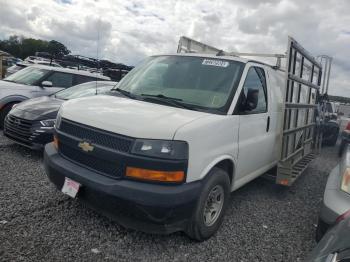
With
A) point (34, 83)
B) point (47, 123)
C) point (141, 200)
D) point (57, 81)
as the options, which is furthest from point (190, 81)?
point (57, 81)

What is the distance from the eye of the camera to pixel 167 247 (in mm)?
3256

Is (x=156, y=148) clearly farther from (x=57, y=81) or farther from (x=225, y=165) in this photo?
(x=57, y=81)

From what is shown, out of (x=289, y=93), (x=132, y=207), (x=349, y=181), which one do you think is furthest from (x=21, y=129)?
(x=349, y=181)

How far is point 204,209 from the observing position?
3.24 metres

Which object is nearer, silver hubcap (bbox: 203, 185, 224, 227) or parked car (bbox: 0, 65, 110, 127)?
silver hubcap (bbox: 203, 185, 224, 227)

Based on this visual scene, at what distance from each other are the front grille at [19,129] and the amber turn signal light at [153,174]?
3.39 meters

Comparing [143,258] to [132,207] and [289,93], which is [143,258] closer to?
[132,207]

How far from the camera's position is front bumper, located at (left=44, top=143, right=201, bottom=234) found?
9.12 ft

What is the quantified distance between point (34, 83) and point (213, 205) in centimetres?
614

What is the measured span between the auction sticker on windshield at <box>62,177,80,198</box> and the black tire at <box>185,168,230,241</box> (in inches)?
45.6

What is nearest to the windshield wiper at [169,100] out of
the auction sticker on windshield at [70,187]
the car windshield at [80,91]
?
the auction sticker on windshield at [70,187]

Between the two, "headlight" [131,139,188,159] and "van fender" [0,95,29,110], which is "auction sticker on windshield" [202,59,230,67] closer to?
"headlight" [131,139,188,159]

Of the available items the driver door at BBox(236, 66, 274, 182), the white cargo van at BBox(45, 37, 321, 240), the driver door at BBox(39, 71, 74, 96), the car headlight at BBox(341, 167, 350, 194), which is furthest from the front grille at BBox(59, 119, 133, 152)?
the driver door at BBox(39, 71, 74, 96)

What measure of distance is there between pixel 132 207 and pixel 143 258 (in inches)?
22.9
